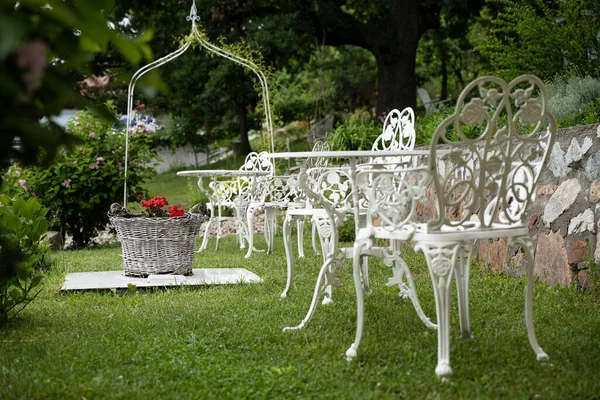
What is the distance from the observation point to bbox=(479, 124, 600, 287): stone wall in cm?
424

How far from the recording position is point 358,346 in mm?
3203

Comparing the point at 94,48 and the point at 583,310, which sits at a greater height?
the point at 94,48

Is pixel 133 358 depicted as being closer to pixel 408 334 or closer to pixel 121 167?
pixel 408 334

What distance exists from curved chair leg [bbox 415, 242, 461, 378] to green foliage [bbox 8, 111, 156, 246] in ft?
19.3

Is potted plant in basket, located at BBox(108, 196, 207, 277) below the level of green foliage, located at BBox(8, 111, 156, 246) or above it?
below

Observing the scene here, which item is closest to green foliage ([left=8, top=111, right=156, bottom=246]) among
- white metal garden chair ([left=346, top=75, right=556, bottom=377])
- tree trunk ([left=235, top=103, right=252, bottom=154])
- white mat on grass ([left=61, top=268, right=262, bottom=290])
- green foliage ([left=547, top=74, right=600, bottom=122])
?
white mat on grass ([left=61, top=268, right=262, bottom=290])

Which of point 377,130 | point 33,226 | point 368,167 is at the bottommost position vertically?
point 33,226

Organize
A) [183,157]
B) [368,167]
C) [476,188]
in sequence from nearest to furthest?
[476,188] → [368,167] → [183,157]

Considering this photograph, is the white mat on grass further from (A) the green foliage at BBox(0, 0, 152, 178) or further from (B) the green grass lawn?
(A) the green foliage at BBox(0, 0, 152, 178)

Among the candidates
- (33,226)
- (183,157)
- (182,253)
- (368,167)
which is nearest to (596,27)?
(368,167)

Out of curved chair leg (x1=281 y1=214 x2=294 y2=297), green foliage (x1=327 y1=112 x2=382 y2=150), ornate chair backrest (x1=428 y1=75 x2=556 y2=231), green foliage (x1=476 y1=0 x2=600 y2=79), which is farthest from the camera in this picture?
green foliage (x1=327 y1=112 x2=382 y2=150)

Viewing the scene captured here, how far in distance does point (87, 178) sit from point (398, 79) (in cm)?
565

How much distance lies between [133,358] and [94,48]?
2.04m

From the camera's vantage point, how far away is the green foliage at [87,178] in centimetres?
809
